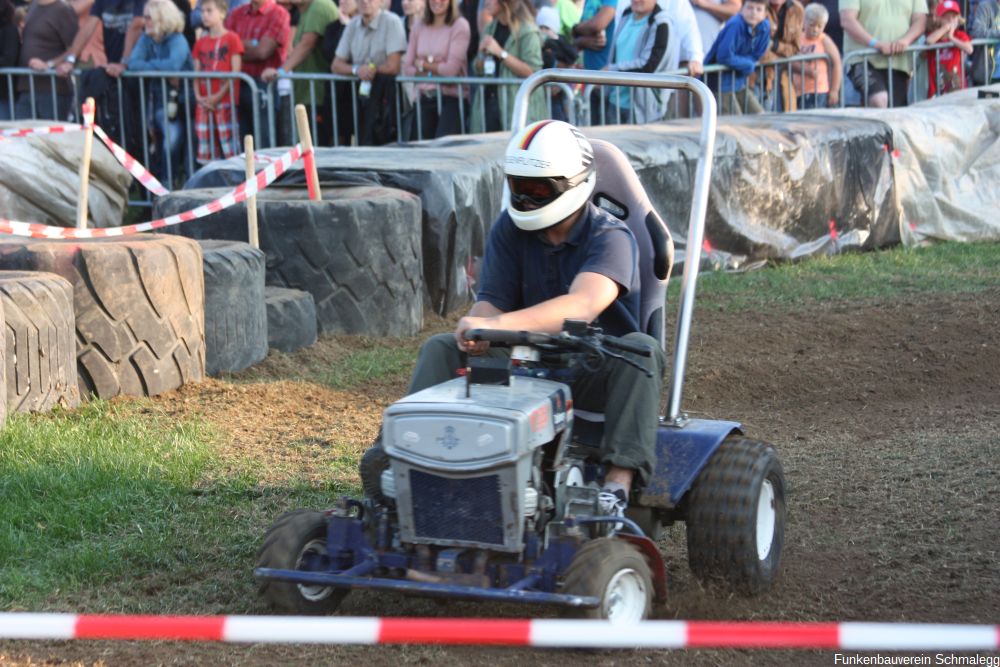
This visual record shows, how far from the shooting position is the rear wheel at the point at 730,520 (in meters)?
4.39

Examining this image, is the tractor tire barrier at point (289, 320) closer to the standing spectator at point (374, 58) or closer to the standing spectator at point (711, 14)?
the standing spectator at point (374, 58)

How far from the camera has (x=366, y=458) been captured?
14.2 feet

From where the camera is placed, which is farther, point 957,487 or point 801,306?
point 801,306

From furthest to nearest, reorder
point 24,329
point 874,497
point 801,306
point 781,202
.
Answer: point 781,202 → point 801,306 → point 24,329 → point 874,497

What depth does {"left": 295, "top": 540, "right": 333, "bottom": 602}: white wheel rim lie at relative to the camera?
4168 mm

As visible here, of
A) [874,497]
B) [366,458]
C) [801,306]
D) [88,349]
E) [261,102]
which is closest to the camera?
[366,458]

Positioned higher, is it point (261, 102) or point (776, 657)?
point (261, 102)

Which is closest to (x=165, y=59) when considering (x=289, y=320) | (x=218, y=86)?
(x=218, y=86)

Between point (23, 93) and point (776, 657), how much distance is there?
11924 mm

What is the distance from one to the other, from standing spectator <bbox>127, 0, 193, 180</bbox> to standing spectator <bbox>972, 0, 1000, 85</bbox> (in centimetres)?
754

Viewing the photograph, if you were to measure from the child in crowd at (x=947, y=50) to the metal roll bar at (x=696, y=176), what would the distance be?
9.30 m

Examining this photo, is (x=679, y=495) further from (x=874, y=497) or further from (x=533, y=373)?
(x=874, y=497)

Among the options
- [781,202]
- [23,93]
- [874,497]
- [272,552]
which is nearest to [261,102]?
[23,93]

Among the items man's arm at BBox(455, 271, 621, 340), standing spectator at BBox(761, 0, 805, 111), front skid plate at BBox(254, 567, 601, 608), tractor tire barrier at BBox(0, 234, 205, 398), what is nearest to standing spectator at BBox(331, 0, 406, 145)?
standing spectator at BBox(761, 0, 805, 111)
